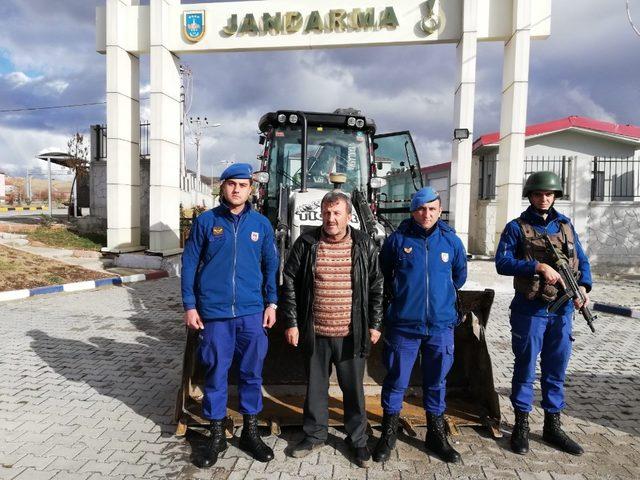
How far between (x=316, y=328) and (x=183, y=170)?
23.6 m

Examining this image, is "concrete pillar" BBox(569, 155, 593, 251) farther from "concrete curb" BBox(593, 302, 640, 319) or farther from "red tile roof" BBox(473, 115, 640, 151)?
"concrete curb" BBox(593, 302, 640, 319)

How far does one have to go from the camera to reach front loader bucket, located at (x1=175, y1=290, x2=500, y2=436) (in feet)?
11.3

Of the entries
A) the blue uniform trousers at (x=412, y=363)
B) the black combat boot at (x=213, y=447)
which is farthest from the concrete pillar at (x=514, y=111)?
the black combat boot at (x=213, y=447)

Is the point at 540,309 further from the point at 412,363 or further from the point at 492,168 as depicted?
the point at 492,168

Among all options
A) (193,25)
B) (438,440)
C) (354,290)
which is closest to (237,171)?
(354,290)

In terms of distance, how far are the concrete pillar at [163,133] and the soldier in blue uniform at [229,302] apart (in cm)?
891

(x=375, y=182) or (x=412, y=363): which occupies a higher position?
(x=375, y=182)

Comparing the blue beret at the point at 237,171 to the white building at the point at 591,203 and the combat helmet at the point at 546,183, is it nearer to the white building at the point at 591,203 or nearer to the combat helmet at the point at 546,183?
the combat helmet at the point at 546,183

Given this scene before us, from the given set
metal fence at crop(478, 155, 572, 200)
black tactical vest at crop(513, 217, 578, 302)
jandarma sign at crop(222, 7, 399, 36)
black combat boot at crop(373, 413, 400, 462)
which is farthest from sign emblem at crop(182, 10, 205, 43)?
black combat boot at crop(373, 413, 400, 462)

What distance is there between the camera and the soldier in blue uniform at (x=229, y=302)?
3090 mm

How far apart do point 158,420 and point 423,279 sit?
7.74 feet

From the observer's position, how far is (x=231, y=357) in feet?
10.4

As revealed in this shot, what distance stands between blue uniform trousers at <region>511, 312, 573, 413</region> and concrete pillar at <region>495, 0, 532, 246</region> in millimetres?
7600

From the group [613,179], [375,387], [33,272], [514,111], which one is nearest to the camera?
[375,387]
